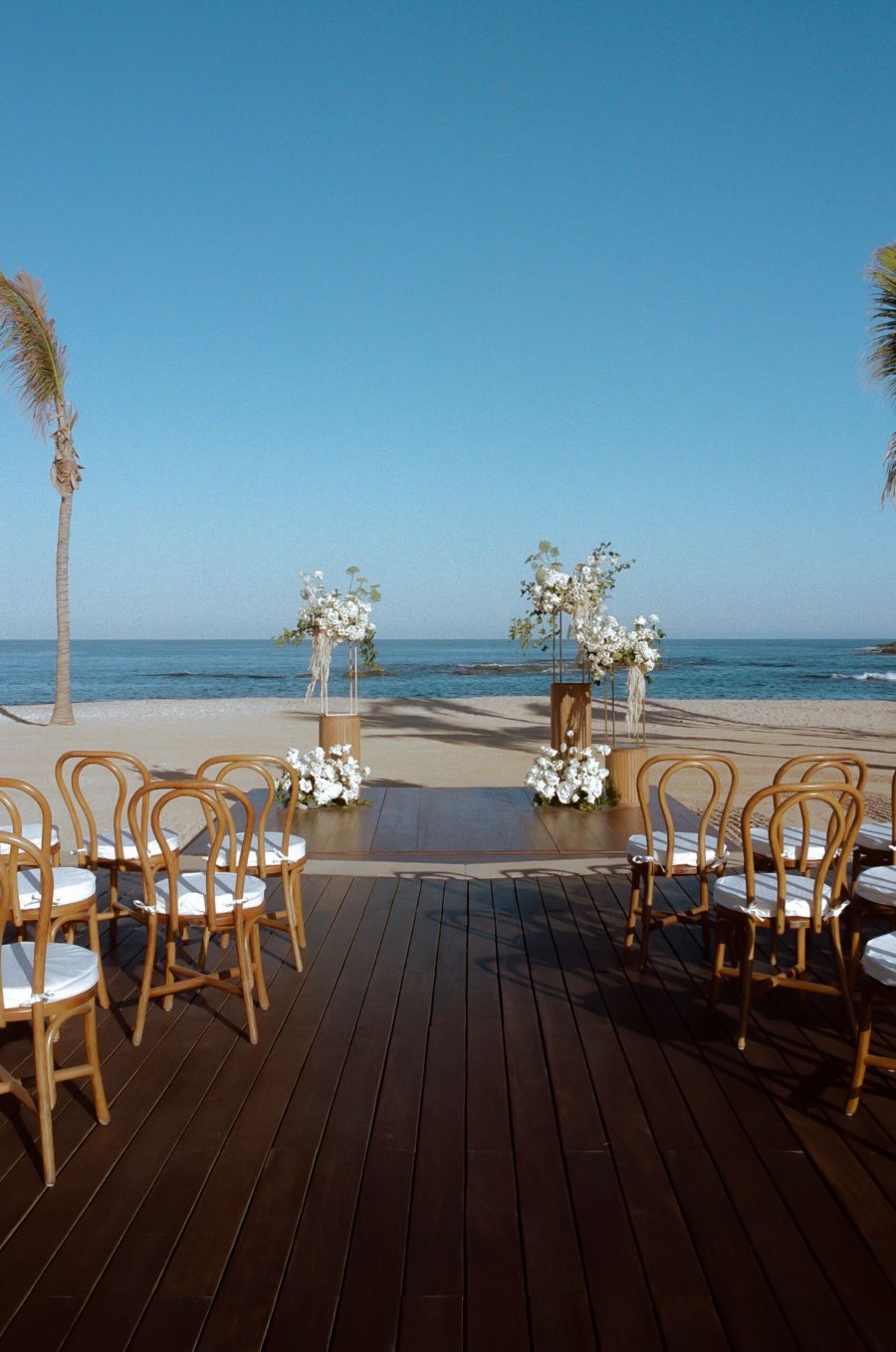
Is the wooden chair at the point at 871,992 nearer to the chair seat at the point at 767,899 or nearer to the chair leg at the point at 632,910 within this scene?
the chair seat at the point at 767,899

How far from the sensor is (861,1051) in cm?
264

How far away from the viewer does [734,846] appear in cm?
564

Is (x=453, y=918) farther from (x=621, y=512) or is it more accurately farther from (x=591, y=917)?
(x=621, y=512)

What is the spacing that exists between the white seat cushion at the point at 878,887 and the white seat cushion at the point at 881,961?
2.70 feet

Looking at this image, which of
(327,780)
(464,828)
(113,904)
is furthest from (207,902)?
(327,780)

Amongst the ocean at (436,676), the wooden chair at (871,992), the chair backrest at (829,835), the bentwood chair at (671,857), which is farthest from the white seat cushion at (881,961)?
the ocean at (436,676)

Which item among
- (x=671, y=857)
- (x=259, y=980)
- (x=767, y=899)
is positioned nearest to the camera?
(x=767, y=899)

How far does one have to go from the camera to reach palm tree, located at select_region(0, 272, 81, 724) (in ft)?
47.5

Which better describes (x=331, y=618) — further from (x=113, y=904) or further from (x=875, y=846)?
(x=875, y=846)

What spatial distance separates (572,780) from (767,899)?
12.8 feet

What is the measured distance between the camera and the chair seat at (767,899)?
3088mm

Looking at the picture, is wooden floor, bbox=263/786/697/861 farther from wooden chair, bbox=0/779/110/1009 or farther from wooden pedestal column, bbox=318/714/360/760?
wooden chair, bbox=0/779/110/1009

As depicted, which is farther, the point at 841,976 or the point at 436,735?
the point at 436,735

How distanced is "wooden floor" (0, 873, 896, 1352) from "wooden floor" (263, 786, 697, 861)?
209 cm
